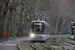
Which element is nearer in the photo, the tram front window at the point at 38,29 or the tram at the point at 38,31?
the tram at the point at 38,31

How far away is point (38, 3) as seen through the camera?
49.2 metres

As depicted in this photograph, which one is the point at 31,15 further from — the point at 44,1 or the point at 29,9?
the point at 44,1

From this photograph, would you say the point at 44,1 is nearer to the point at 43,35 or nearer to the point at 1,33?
the point at 1,33

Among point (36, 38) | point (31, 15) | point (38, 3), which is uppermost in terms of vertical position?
point (38, 3)

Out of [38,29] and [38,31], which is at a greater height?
[38,29]

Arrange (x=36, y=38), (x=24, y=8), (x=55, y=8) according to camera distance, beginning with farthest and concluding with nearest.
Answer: (x=55, y=8), (x=24, y=8), (x=36, y=38)

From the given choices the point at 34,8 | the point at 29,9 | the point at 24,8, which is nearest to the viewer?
the point at 24,8

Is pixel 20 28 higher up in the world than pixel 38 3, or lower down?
lower down

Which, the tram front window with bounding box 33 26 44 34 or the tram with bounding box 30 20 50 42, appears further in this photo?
the tram front window with bounding box 33 26 44 34

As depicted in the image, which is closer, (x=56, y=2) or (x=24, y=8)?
(x=24, y=8)

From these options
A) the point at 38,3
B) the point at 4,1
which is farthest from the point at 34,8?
the point at 4,1

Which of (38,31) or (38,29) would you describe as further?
(38,29)

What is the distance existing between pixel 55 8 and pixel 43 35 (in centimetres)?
3382

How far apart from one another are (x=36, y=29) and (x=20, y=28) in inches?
764
